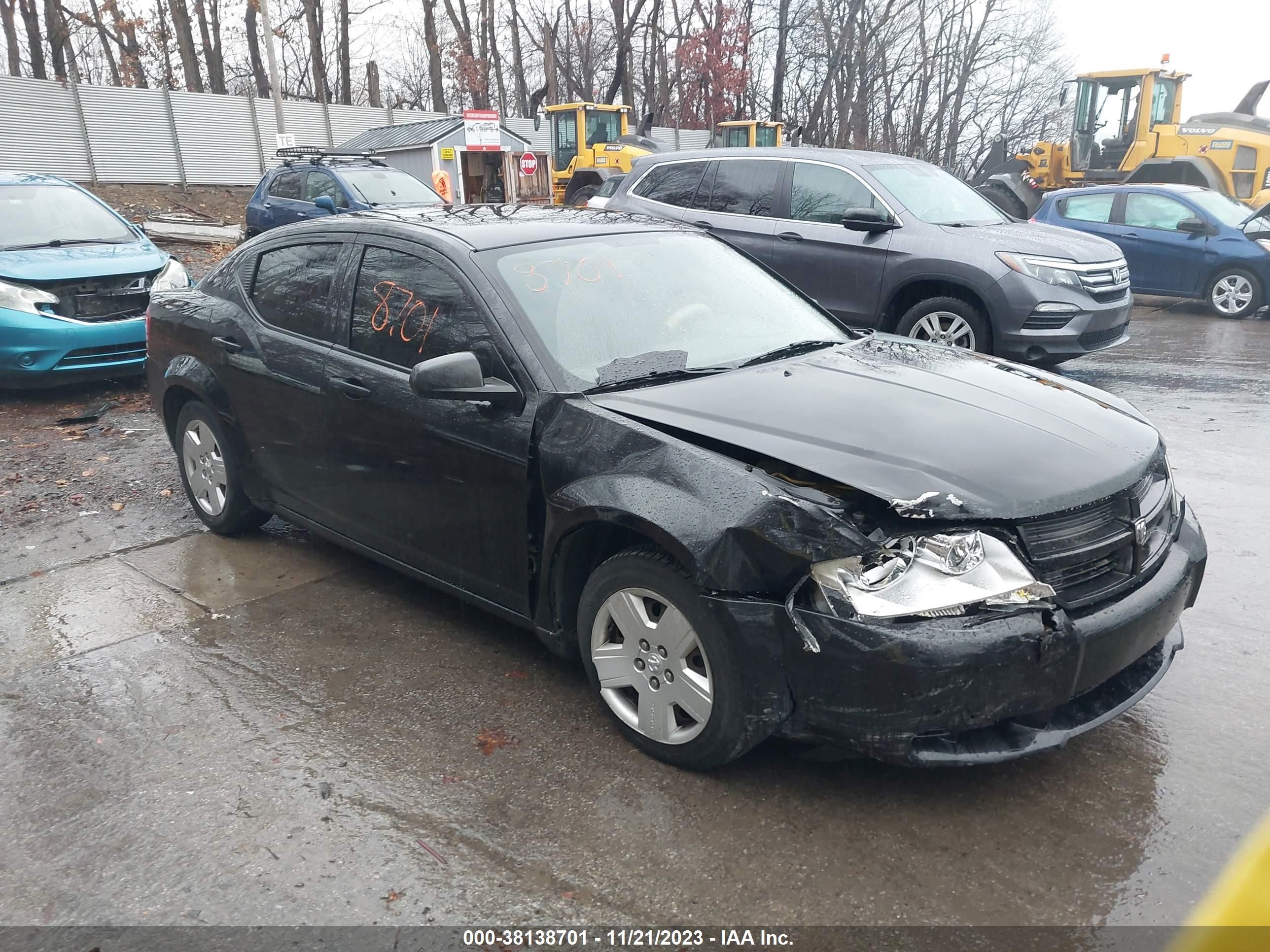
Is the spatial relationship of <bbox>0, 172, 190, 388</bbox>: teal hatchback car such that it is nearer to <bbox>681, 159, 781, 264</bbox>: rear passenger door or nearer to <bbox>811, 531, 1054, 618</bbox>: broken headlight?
<bbox>681, 159, 781, 264</bbox>: rear passenger door

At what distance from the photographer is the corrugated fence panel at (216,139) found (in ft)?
100

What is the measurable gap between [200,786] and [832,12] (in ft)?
128

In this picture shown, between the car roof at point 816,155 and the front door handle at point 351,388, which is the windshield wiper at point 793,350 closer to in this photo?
the front door handle at point 351,388

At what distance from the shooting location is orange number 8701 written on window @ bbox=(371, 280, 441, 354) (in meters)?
3.98

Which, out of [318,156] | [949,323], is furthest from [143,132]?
[949,323]

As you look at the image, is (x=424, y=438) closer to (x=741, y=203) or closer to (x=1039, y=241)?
(x=741, y=203)

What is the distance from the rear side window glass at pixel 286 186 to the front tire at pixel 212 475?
1242 centimetres

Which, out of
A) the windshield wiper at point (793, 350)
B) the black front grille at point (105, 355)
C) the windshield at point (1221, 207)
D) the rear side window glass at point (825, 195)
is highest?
the rear side window glass at point (825, 195)

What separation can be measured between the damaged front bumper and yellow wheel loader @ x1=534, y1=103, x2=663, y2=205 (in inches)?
805

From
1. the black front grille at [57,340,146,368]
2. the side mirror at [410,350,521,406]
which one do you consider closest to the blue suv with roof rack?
the black front grille at [57,340,146,368]

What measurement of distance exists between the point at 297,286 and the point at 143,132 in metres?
29.3

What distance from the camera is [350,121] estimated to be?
118 ft

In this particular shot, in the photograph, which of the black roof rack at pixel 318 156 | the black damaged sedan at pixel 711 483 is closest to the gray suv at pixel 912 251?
the black damaged sedan at pixel 711 483

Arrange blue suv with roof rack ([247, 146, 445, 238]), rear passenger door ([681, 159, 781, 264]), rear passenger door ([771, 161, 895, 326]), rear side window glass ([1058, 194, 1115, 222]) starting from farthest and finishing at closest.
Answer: blue suv with roof rack ([247, 146, 445, 238]), rear side window glass ([1058, 194, 1115, 222]), rear passenger door ([681, 159, 781, 264]), rear passenger door ([771, 161, 895, 326])
